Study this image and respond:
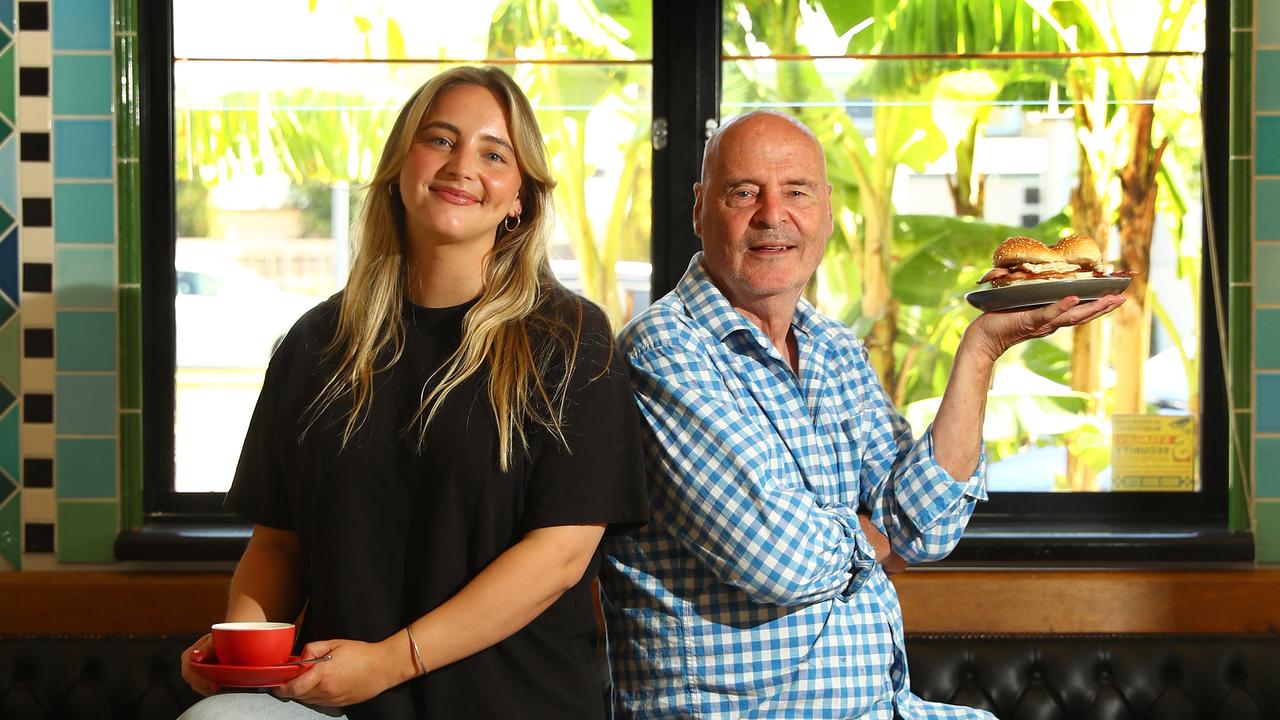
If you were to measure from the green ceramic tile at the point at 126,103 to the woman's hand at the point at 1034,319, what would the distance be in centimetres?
168

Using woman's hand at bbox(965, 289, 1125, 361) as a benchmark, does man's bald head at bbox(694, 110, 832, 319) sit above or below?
above

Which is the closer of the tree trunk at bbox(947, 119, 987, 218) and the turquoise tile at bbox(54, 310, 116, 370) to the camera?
the turquoise tile at bbox(54, 310, 116, 370)

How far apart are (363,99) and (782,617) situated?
149 cm

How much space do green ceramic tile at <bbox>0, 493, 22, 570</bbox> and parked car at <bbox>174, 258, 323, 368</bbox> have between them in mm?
412

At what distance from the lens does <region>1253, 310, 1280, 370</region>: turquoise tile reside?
2.49 metres

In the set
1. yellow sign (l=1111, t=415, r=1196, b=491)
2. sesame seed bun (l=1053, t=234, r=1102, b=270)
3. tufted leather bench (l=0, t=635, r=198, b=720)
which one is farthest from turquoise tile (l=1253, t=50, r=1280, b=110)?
tufted leather bench (l=0, t=635, r=198, b=720)

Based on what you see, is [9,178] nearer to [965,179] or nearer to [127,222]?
[127,222]

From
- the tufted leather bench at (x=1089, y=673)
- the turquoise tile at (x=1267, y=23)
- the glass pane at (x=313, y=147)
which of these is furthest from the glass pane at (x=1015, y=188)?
the tufted leather bench at (x=1089, y=673)

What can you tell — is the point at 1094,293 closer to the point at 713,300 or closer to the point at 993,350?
the point at 993,350

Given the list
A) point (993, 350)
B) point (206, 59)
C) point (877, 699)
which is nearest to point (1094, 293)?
point (993, 350)

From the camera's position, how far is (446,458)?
1510mm

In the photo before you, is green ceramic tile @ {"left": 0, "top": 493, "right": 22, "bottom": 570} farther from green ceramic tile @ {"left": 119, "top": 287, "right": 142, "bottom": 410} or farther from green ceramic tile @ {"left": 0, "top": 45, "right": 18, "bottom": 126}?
green ceramic tile @ {"left": 0, "top": 45, "right": 18, "bottom": 126}

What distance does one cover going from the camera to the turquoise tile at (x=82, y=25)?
242 cm

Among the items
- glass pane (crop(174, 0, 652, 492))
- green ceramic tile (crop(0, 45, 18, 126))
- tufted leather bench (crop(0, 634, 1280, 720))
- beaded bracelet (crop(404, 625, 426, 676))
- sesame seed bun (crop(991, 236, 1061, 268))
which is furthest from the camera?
glass pane (crop(174, 0, 652, 492))
